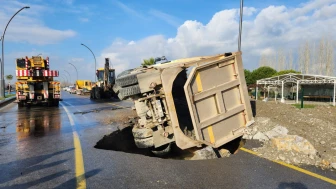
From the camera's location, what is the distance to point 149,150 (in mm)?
6641

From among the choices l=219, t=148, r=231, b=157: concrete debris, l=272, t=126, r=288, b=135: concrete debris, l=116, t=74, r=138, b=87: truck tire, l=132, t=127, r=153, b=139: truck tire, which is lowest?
l=219, t=148, r=231, b=157: concrete debris

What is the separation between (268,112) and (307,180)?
409 centimetres

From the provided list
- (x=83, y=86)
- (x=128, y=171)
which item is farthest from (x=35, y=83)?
(x=83, y=86)

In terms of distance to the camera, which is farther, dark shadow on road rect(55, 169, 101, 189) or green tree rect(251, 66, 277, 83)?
green tree rect(251, 66, 277, 83)

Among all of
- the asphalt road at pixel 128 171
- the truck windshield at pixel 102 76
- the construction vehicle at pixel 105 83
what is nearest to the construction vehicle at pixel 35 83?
the construction vehicle at pixel 105 83

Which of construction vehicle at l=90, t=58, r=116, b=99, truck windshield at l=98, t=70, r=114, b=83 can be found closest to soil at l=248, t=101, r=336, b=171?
construction vehicle at l=90, t=58, r=116, b=99

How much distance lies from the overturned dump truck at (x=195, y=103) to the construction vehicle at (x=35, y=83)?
14.0 m

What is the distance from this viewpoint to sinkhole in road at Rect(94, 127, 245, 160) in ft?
19.2

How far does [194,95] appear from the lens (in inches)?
233

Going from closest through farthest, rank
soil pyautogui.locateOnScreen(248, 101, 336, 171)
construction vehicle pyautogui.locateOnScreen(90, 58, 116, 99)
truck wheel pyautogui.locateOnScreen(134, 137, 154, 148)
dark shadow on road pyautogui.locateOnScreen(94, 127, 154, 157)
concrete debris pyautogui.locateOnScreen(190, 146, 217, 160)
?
soil pyautogui.locateOnScreen(248, 101, 336, 171) → concrete debris pyautogui.locateOnScreen(190, 146, 217, 160) → truck wheel pyautogui.locateOnScreen(134, 137, 154, 148) → dark shadow on road pyautogui.locateOnScreen(94, 127, 154, 157) → construction vehicle pyautogui.locateOnScreen(90, 58, 116, 99)

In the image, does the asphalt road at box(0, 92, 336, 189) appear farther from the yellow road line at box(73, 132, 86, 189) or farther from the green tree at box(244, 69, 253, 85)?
the green tree at box(244, 69, 253, 85)

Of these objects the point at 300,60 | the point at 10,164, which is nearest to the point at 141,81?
the point at 10,164

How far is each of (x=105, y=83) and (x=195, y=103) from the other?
23.7 m

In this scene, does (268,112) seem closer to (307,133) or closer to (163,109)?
(307,133)
